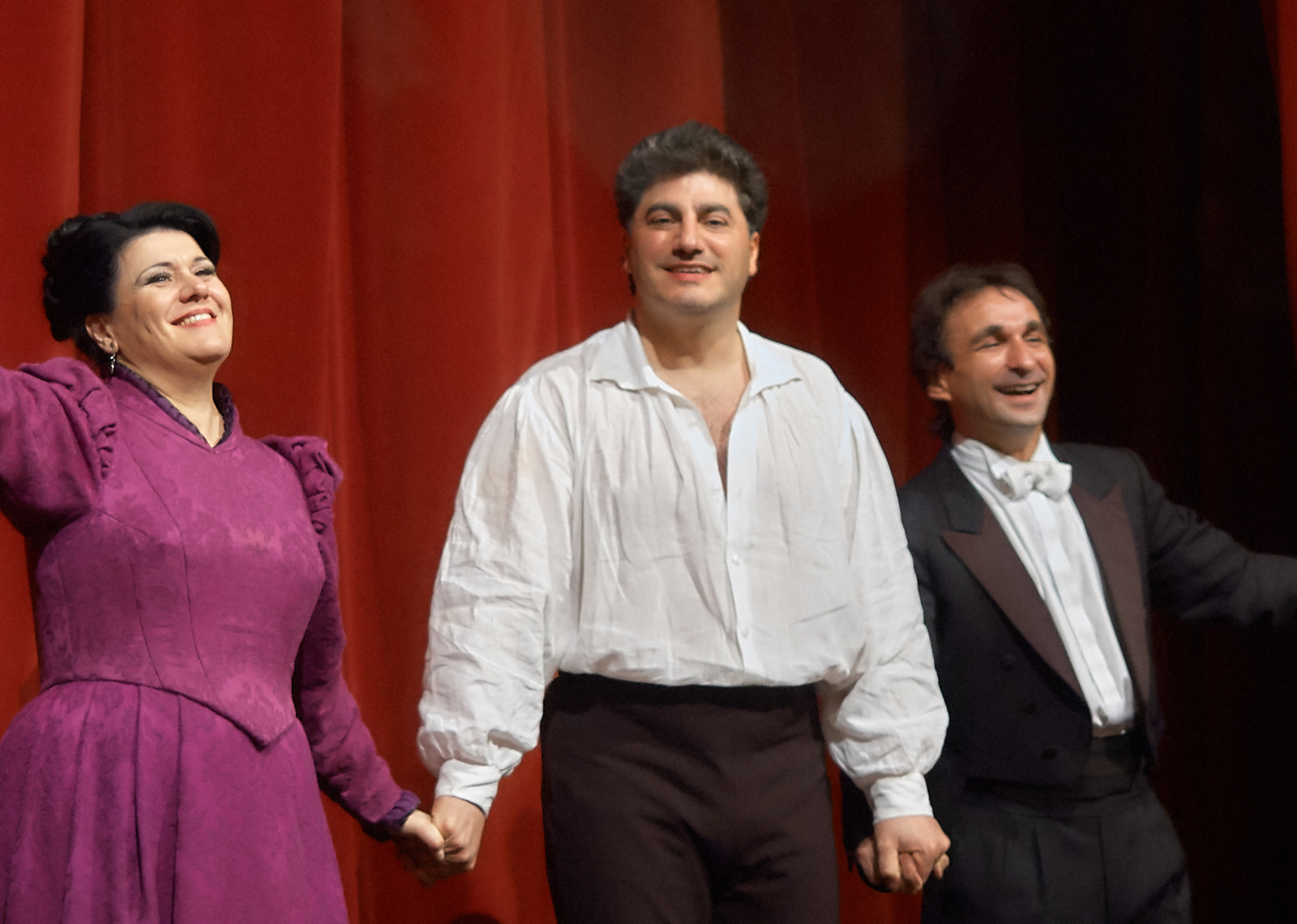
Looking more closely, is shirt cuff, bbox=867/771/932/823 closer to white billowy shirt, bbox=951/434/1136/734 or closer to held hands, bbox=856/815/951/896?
held hands, bbox=856/815/951/896

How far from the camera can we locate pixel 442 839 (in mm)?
1783

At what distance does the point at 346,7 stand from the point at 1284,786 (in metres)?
2.42

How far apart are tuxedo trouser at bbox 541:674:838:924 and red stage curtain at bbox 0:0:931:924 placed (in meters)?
0.73

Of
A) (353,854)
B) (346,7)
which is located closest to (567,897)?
(353,854)

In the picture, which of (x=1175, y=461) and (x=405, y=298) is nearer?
(x=405, y=298)

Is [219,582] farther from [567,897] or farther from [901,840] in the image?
[901,840]

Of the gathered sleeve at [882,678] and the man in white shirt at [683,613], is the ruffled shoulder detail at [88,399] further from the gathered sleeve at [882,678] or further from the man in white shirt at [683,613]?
the gathered sleeve at [882,678]

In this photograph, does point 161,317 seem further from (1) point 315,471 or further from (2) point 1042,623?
(2) point 1042,623

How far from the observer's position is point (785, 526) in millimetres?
1876

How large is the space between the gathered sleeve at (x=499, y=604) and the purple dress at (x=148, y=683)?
18 cm

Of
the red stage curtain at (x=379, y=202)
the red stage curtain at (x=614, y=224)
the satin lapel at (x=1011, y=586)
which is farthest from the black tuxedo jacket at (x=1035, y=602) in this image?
the red stage curtain at (x=379, y=202)

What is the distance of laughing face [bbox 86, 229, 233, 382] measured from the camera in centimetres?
169

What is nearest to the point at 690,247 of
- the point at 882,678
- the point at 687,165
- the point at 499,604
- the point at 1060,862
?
the point at 687,165

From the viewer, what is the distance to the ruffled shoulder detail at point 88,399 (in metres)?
1.58
